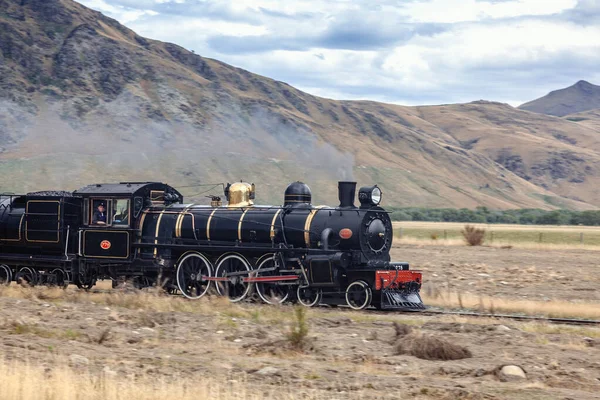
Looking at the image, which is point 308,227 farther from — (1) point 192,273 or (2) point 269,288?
(1) point 192,273

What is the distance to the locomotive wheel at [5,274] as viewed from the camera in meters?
25.7

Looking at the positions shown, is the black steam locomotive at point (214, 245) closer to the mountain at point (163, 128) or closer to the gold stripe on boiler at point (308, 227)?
the gold stripe on boiler at point (308, 227)

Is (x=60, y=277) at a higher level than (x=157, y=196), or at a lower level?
lower

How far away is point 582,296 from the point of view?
26.2 meters

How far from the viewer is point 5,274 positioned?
26.0 m

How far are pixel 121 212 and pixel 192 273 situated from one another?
9.58ft

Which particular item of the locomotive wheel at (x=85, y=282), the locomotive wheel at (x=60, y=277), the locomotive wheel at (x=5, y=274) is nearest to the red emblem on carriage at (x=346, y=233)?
the locomotive wheel at (x=85, y=282)

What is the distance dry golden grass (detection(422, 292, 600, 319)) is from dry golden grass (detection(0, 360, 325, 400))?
11.7m

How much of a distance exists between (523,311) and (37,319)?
12.7m

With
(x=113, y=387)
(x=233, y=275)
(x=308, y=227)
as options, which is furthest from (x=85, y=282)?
(x=113, y=387)

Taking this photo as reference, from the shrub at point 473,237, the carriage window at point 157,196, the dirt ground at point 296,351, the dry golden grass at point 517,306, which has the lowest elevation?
the dry golden grass at point 517,306

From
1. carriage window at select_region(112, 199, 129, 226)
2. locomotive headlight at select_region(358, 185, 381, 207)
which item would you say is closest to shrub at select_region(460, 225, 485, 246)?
locomotive headlight at select_region(358, 185, 381, 207)

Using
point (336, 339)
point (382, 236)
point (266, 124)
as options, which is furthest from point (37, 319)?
point (266, 124)

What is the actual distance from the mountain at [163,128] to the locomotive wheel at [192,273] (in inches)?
2274
